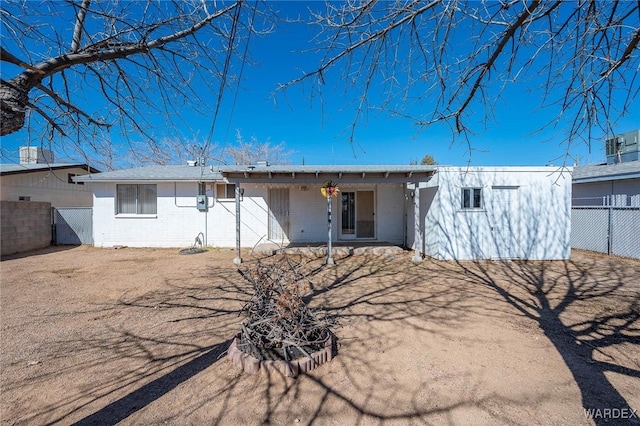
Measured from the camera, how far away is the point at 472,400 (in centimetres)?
248

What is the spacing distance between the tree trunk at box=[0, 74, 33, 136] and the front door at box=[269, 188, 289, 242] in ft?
30.2

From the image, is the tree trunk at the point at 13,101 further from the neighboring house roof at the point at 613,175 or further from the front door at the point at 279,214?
the neighboring house roof at the point at 613,175

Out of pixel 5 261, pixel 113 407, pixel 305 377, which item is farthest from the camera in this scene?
pixel 5 261

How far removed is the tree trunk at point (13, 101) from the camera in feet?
6.63

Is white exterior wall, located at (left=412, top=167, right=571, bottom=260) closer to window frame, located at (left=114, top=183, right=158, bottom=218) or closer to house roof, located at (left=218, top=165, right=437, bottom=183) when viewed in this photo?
house roof, located at (left=218, top=165, right=437, bottom=183)

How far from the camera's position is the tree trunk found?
2020mm

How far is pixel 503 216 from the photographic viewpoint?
28.5 feet

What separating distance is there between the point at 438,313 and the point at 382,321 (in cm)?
97

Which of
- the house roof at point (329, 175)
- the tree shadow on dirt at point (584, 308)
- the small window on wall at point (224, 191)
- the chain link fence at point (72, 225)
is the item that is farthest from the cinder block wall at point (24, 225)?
the tree shadow on dirt at point (584, 308)

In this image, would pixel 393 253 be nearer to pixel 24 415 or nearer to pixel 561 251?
pixel 561 251

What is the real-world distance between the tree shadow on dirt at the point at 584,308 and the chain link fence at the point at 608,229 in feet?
2.77

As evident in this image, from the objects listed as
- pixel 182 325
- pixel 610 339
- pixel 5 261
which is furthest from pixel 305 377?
pixel 5 261

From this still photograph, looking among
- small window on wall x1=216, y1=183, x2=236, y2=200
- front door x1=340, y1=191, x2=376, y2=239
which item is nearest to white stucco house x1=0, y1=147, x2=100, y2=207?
small window on wall x1=216, y1=183, x2=236, y2=200

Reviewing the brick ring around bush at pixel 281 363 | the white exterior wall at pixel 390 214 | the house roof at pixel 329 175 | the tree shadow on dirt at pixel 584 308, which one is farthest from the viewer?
the white exterior wall at pixel 390 214
